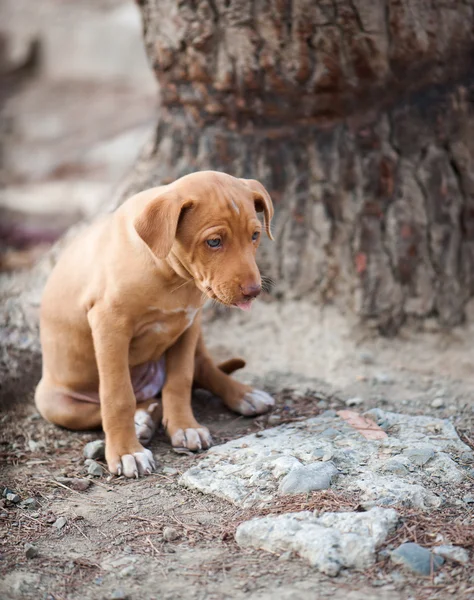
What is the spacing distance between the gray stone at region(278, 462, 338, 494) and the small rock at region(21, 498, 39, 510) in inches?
43.1

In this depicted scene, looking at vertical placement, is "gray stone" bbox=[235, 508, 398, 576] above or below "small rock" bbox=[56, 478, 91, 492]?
above

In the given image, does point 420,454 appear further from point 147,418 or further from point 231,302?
point 147,418

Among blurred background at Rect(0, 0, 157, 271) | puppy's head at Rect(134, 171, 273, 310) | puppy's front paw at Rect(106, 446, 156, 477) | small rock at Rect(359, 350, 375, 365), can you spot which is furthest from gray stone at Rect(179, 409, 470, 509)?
blurred background at Rect(0, 0, 157, 271)

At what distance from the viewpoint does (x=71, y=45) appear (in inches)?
528

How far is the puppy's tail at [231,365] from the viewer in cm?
455

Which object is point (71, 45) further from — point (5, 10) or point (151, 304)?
point (151, 304)

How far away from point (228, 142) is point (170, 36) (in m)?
0.74

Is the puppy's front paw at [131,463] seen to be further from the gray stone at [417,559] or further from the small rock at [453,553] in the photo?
the small rock at [453,553]

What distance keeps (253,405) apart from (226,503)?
3.27ft

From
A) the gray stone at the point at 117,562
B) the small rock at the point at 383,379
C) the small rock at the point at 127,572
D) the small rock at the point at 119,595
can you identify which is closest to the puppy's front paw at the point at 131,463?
the gray stone at the point at 117,562

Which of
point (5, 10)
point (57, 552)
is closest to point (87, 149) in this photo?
point (5, 10)

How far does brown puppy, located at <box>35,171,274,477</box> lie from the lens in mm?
3416

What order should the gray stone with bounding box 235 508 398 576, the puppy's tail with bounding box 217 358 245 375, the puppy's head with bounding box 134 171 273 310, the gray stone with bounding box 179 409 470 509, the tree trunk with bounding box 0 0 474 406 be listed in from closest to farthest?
the gray stone with bounding box 235 508 398 576
the gray stone with bounding box 179 409 470 509
the puppy's head with bounding box 134 171 273 310
the puppy's tail with bounding box 217 358 245 375
the tree trunk with bounding box 0 0 474 406

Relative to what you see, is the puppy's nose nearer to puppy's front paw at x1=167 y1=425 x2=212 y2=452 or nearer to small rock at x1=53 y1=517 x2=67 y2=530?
puppy's front paw at x1=167 y1=425 x2=212 y2=452
